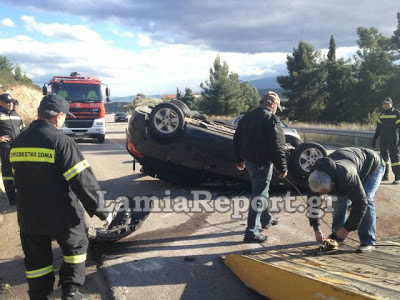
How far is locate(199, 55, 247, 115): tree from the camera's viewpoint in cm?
4722

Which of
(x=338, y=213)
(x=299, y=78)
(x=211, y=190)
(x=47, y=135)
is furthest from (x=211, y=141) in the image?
(x=299, y=78)

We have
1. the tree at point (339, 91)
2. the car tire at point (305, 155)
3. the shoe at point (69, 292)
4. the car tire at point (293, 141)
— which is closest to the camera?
the shoe at point (69, 292)

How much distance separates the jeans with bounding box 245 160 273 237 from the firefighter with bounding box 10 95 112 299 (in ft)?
6.60

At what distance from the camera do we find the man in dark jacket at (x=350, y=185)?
3.20 meters

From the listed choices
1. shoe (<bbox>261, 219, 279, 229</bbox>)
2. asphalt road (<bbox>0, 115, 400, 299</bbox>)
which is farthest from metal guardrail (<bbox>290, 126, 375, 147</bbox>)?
shoe (<bbox>261, 219, 279, 229</bbox>)

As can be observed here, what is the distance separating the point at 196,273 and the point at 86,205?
4.53ft

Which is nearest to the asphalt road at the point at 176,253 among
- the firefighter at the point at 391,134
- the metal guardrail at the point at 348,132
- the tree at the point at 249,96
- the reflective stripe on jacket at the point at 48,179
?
the reflective stripe on jacket at the point at 48,179

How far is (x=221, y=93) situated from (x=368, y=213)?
145 ft

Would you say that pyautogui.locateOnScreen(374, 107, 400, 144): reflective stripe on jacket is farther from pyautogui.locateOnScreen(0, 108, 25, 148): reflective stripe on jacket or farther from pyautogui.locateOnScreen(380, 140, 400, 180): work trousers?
pyautogui.locateOnScreen(0, 108, 25, 148): reflective stripe on jacket

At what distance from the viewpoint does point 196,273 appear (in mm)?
3600

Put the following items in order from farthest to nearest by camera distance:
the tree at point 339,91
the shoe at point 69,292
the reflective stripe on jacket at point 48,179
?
the tree at point 339,91, the shoe at point 69,292, the reflective stripe on jacket at point 48,179

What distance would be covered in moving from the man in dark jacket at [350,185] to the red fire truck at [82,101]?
12366 mm

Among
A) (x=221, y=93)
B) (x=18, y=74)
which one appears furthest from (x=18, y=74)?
(x=221, y=93)

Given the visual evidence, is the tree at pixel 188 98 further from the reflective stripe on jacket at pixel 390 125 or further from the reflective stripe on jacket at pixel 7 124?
the reflective stripe on jacket at pixel 7 124
